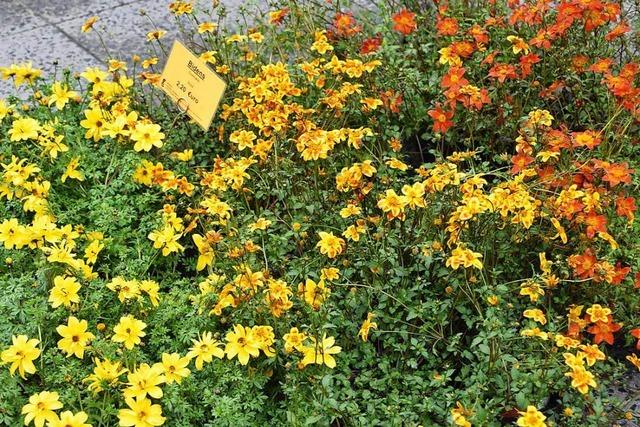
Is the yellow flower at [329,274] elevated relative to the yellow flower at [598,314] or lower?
lower

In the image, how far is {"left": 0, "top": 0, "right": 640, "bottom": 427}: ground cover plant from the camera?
1978 millimetres

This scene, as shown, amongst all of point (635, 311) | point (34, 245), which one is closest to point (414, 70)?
point (635, 311)

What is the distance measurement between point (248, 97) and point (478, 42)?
0.79 metres

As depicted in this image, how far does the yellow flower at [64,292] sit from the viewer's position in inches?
81.7

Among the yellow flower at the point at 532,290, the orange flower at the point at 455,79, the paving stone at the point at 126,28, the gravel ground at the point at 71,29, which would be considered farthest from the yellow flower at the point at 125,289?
the paving stone at the point at 126,28

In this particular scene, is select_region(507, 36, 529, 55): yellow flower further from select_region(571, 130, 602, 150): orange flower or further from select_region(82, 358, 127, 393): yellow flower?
select_region(82, 358, 127, 393): yellow flower

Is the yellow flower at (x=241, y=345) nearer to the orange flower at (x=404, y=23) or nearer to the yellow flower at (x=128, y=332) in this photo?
the yellow flower at (x=128, y=332)

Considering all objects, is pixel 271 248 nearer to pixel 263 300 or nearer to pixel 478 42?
pixel 263 300

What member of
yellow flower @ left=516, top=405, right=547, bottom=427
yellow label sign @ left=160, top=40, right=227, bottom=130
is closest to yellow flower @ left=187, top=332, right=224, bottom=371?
yellow flower @ left=516, top=405, right=547, bottom=427

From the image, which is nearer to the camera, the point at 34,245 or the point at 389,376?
the point at 389,376

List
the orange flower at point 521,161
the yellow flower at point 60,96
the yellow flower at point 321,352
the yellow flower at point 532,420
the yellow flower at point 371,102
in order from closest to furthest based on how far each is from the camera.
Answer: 1. the yellow flower at point 532,420
2. the yellow flower at point 321,352
3. the orange flower at point 521,161
4. the yellow flower at point 371,102
5. the yellow flower at point 60,96

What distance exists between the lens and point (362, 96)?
9.43 ft

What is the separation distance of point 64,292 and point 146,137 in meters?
0.70

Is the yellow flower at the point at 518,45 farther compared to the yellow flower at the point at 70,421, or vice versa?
the yellow flower at the point at 518,45
